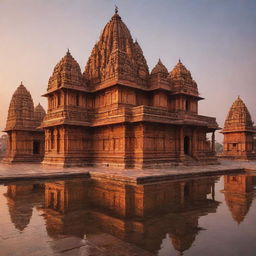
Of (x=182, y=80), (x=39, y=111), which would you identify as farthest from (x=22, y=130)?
(x=182, y=80)

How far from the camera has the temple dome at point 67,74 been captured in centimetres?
2553

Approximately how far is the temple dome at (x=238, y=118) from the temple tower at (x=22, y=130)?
29.3 meters

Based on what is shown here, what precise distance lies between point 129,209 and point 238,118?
118 ft

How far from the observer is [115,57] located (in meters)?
24.6

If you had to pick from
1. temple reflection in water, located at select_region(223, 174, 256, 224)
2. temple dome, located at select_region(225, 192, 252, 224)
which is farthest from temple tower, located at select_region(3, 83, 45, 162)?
temple dome, located at select_region(225, 192, 252, 224)

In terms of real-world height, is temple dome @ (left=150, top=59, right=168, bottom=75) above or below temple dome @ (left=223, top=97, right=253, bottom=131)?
above

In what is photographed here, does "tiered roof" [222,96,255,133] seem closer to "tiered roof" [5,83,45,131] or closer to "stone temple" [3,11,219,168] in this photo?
"stone temple" [3,11,219,168]

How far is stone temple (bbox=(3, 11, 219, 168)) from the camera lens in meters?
22.2

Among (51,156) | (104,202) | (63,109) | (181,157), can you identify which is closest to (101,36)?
(63,109)

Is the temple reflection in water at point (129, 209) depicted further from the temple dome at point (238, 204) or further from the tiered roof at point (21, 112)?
the tiered roof at point (21, 112)

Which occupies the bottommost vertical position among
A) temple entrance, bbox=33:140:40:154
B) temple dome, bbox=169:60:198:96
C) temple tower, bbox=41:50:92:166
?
temple entrance, bbox=33:140:40:154

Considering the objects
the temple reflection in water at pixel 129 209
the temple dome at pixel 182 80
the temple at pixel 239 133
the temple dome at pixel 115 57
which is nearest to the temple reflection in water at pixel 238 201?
the temple reflection in water at pixel 129 209

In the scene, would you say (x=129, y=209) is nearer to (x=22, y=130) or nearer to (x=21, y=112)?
(x=22, y=130)

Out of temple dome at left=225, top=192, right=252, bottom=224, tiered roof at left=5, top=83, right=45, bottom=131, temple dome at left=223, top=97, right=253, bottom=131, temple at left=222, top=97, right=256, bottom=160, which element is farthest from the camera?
temple dome at left=223, top=97, right=253, bottom=131
